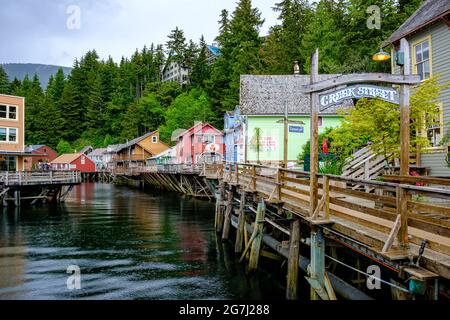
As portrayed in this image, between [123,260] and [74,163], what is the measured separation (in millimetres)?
74295

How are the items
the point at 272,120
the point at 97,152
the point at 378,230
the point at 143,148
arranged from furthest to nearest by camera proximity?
the point at 97,152
the point at 143,148
the point at 272,120
the point at 378,230

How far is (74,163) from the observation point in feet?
276

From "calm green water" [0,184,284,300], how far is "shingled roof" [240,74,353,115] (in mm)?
10997

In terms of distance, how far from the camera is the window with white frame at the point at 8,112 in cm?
3934

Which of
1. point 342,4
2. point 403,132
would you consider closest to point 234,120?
point 342,4

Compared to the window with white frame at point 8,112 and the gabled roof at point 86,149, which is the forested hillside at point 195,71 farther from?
the window with white frame at point 8,112

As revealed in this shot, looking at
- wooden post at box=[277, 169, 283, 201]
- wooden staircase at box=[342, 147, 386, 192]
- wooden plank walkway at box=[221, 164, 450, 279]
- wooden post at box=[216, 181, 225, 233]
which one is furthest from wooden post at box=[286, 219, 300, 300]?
wooden post at box=[216, 181, 225, 233]

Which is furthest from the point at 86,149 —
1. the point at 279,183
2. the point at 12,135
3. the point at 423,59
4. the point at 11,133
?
the point at 279,183

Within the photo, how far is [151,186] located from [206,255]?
50.8m

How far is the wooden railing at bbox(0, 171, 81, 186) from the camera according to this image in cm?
3372

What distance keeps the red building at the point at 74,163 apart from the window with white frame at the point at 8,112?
42.9m

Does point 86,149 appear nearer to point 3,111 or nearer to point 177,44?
point 177,44
